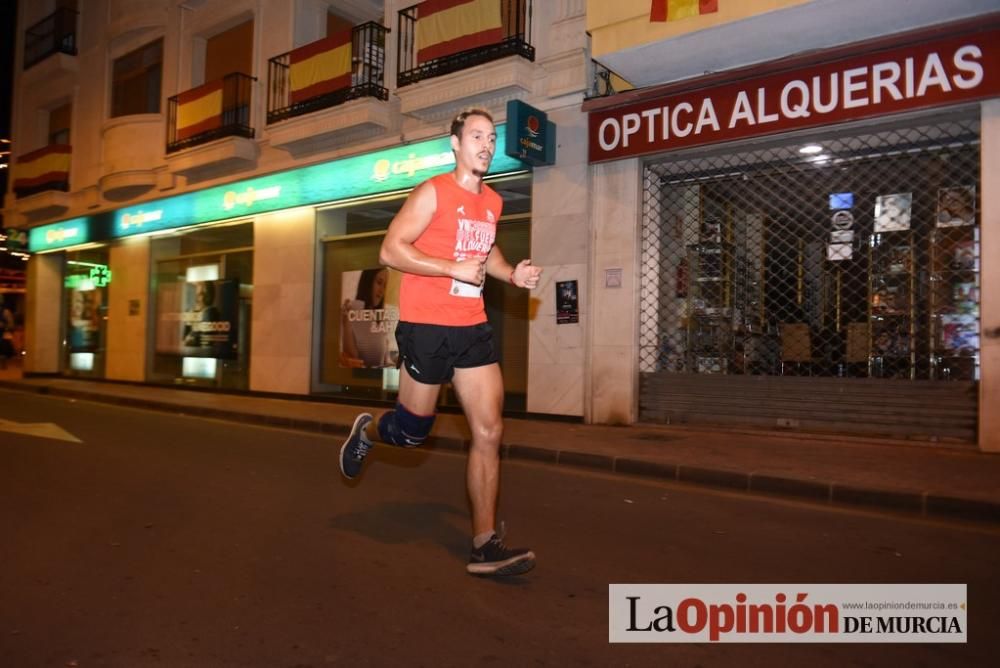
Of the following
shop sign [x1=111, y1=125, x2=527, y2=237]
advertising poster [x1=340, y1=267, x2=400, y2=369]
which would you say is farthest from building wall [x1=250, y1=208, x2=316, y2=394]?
advertising poster [x1=340, y1=267, x2=400, y2=369]

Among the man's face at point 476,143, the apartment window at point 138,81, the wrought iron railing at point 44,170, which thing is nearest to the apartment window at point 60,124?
the wrought iron railing at point 44,170

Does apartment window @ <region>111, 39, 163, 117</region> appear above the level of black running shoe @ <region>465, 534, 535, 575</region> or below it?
above

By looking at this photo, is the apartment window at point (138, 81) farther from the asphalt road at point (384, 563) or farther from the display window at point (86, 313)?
the asphalt road at point (384, 563)

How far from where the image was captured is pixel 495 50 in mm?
10172

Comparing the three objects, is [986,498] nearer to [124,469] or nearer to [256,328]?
[124,469]

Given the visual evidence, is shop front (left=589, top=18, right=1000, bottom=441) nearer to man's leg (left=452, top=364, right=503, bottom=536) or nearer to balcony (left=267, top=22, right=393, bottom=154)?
balcony (left=267, top=22, right=393, bottom=154)

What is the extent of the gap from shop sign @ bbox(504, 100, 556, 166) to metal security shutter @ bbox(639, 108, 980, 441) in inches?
53.7

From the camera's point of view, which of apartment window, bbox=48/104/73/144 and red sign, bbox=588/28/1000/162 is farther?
apartment window, bbox=48/104/73/144

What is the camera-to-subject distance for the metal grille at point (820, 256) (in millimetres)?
7746

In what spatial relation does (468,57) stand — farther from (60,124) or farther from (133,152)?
(60,124)

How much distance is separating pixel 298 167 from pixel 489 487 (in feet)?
35.0

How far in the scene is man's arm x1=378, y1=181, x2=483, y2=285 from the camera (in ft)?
10.7

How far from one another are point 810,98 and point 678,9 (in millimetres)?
1684

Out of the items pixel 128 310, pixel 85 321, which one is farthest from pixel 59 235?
pixel 128 310
